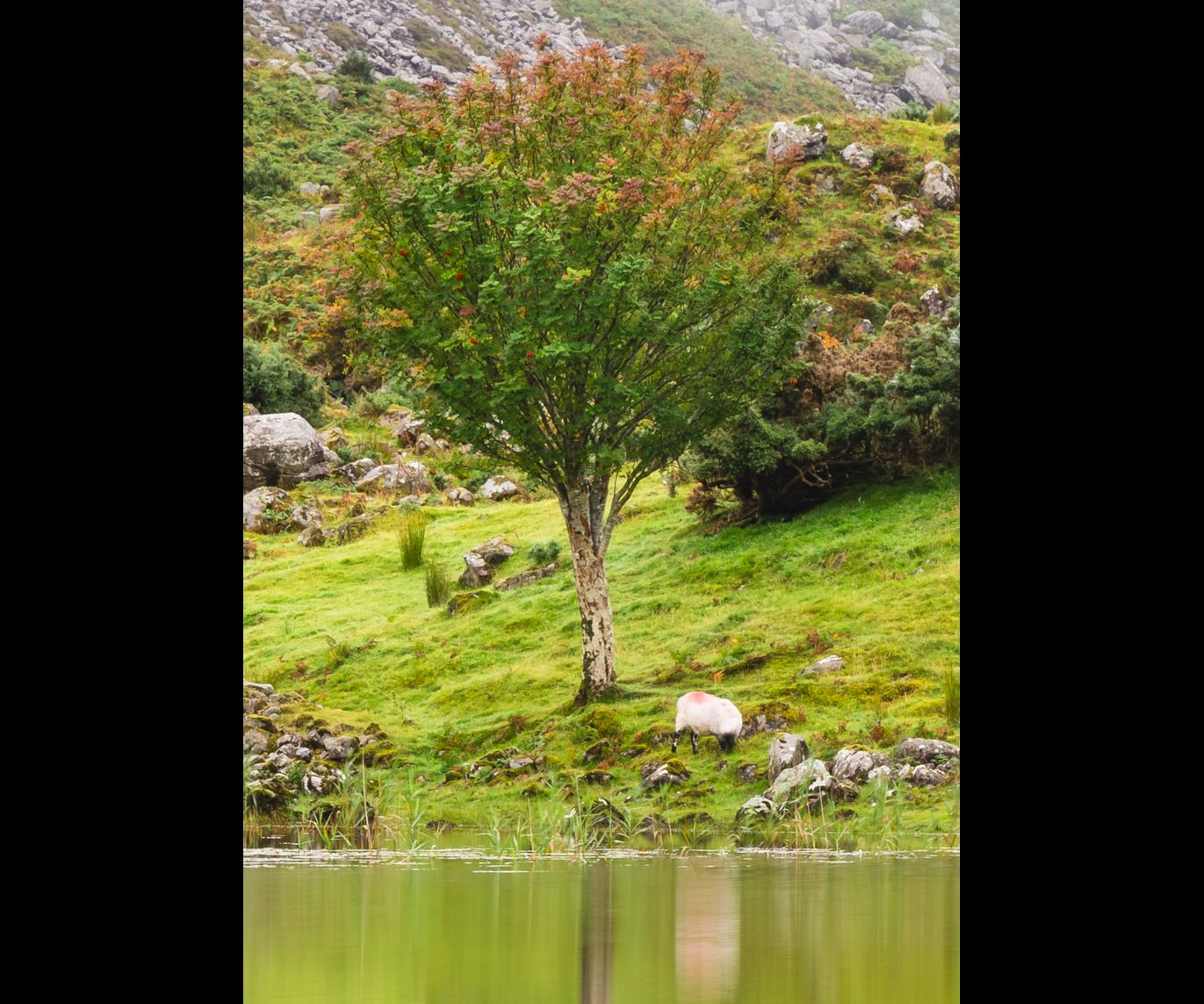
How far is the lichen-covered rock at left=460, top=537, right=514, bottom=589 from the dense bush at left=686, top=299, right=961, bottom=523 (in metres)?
1.83

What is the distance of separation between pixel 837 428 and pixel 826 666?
2.25 meters

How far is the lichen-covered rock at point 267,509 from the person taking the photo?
13055 mm

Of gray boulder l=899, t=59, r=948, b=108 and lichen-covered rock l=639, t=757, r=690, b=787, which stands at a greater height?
gray boulder l=899, t=59, r=948, b=108

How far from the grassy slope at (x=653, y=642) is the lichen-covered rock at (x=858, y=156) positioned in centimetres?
599

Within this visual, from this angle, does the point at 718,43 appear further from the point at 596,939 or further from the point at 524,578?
the point at 596,939

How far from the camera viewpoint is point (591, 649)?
8688 mm

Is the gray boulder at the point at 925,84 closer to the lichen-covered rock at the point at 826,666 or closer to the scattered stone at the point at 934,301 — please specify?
the scattered stone at the point at 934,301

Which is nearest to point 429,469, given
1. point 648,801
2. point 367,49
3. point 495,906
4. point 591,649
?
point 591,649

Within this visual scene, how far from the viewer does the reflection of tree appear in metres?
3.16

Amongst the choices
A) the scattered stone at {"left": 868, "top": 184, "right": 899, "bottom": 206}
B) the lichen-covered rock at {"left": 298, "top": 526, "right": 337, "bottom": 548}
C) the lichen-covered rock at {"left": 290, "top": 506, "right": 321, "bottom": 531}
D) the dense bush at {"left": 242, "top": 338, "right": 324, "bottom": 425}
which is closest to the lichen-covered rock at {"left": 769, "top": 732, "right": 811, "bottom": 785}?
the lichen-covered rock at {"left": 298, "top": 526, "right": 337, "bottom": 548}

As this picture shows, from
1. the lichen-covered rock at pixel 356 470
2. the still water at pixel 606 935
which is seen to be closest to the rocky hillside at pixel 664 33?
the lichen-covered rock at pixel 356 470

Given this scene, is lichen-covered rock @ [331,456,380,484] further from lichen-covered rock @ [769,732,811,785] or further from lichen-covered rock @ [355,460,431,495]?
lichen-covered rock @ [769,732,811,785]
